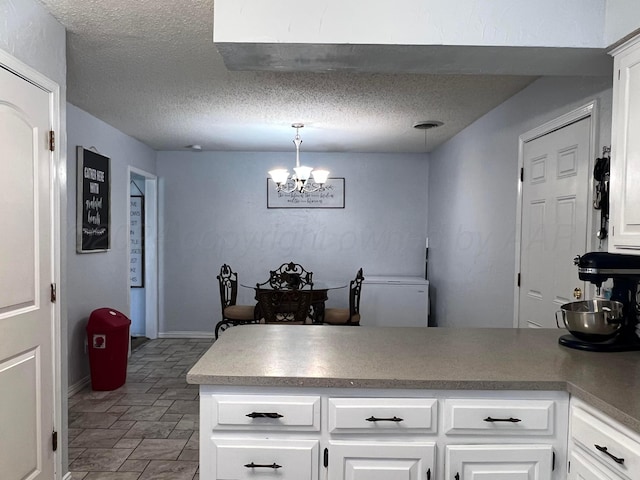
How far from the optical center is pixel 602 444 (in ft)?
4.25

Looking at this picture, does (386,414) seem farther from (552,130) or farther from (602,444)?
(552,130)

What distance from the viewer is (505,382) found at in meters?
1.45

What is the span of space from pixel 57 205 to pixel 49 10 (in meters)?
0.93

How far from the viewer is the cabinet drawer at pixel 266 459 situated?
1.46 metres

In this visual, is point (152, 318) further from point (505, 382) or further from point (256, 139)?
point (505, 382)

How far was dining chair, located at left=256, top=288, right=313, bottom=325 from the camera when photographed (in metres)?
3.78

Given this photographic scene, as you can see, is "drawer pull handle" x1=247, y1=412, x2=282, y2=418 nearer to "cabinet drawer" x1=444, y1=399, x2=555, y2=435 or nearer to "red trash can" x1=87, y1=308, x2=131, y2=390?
"cabinet drawer" x1=444, y1=399, x2=555, y2=435

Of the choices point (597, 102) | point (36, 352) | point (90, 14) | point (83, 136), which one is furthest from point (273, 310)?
point (597, 102)

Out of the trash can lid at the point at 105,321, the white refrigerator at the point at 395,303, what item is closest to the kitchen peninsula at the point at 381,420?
the trash can lid at the point at 105,321

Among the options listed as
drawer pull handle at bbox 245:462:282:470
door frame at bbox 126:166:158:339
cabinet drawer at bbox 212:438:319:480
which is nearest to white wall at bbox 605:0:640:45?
cabinet drawer at bbox 212:438:319:480

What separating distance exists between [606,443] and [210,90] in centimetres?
302

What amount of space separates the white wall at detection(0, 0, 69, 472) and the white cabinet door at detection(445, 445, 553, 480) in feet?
6.48

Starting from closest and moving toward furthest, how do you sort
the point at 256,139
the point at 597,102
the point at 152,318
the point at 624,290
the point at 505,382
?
the point at 505,382
the point at 624,290
the point at 597,102
the point at 256,139
the point at 152,318

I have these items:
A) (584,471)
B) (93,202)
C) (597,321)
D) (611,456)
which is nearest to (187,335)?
(93,202)
